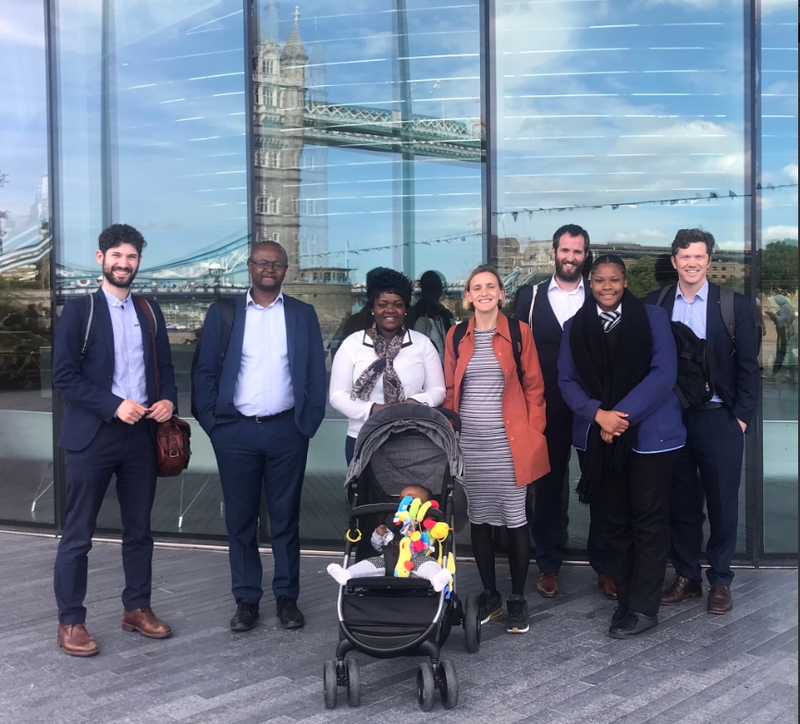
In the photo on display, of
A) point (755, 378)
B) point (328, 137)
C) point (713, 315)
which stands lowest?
point (755, 378)

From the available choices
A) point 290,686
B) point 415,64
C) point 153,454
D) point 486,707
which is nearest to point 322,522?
point 153,454

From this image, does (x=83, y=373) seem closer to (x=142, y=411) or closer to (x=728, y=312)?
(x=142, y=411)

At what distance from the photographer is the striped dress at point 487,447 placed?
450 centimetres

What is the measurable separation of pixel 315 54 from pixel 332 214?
1.20 metres

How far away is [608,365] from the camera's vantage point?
441 cm

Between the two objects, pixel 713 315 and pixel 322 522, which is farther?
pixel 322 522

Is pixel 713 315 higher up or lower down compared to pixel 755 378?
higher up

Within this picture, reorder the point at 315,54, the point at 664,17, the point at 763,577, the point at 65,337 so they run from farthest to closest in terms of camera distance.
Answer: the point at 315,54, the point at 664,17, the point at 763,577, the point at 65,337

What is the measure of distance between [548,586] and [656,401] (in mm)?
1491

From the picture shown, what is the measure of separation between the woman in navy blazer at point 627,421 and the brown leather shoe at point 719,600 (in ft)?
1.60

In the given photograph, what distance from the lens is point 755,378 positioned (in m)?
4.75

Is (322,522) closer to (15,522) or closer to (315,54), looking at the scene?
(15,522)

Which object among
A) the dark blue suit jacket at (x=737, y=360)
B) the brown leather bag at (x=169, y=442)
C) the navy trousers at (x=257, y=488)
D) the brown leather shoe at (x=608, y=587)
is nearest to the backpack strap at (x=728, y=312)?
the dark blue suit jacket at (x=737, y=360)

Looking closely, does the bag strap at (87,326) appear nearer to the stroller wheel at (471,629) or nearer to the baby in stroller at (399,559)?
the baby in stroller at (399,559)
